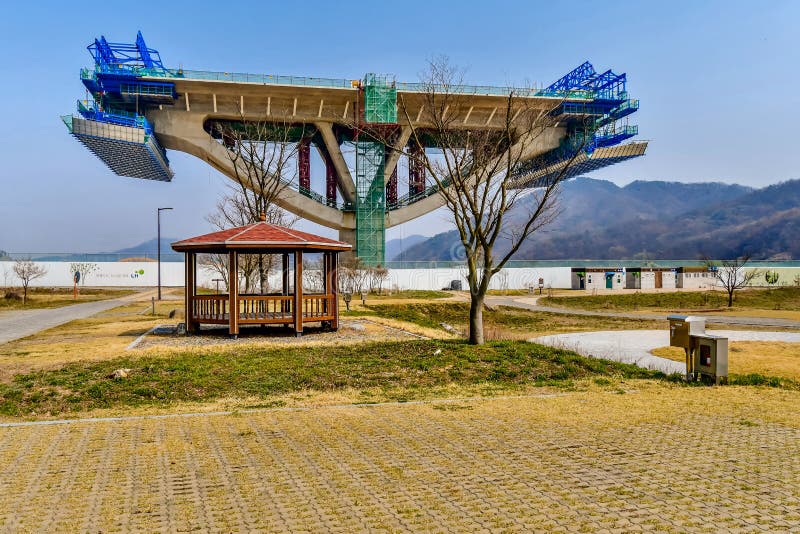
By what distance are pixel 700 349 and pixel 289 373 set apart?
304 inches

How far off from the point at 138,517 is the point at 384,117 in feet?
160

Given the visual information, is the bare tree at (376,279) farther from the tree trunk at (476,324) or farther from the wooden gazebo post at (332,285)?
the tree trunk at (476,324)

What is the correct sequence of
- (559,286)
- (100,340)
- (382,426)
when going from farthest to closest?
(559,286) < (100,340) < (382,426)

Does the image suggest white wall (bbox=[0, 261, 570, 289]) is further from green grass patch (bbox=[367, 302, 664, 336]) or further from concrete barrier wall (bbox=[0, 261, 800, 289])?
green grass patch (bbox=[367, 302, 664, 336])

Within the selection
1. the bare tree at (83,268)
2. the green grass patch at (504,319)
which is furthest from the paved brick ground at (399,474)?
the bare tree at (83,268)

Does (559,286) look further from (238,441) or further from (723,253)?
(723,253)

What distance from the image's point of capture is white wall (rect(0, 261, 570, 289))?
56.1m

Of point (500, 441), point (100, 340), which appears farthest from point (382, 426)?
point (100, 340)

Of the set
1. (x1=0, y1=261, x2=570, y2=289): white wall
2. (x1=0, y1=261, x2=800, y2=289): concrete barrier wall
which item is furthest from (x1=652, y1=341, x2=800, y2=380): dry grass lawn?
(x1=0, y1=261, x2=570, y2=289): white wall

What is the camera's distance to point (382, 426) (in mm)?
7730

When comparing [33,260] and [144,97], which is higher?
[144,97]

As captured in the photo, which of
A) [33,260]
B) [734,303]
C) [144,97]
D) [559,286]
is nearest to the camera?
[734,303]

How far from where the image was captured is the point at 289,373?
1127cm

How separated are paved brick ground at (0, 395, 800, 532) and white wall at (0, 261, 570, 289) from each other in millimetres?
47042
